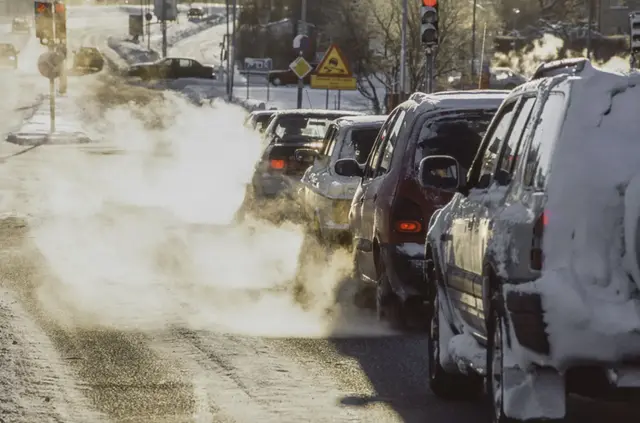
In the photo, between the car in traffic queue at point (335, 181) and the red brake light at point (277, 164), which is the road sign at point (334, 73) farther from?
the car in traffic queue at point (335, 181)

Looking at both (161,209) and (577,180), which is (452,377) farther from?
(161,209)

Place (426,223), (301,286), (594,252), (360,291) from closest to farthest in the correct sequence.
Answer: (594,252), (426,223), (360,291), (301,286)

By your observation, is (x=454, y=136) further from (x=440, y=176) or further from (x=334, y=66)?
(x=334, y=66)

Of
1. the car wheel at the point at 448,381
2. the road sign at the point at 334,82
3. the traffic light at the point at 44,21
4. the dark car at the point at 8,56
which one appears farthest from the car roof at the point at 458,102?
the dark car at the point at 8,56

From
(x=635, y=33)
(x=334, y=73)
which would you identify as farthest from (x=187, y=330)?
(x=334, y=73)

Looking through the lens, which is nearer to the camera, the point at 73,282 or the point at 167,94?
the point at 73,282

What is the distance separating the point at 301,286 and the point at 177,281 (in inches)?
46.3

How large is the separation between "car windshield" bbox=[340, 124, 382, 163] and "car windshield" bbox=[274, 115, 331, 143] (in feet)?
20.9

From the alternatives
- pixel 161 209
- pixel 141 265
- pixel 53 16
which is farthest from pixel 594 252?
pixel 53 16

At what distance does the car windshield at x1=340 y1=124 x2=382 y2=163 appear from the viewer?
640 inches

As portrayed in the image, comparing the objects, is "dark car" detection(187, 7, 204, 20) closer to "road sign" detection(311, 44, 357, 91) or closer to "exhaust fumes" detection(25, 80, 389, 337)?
"exhaust fumes" detection(25, 80, 389, 337)

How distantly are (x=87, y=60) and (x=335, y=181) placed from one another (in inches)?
3671

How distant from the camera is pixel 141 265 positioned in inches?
666

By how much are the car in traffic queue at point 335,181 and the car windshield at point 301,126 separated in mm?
5365
